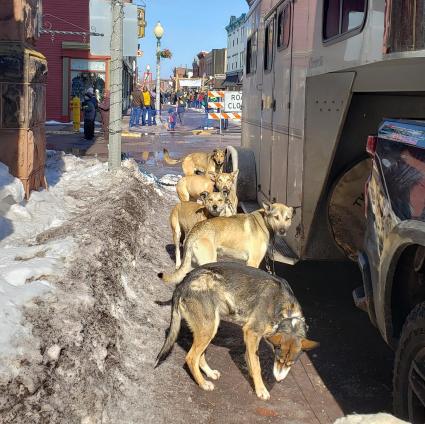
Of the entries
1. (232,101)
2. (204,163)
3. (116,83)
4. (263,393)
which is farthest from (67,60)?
(263,393)

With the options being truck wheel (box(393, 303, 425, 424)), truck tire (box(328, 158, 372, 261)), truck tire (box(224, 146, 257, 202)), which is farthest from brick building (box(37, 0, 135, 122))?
truck wheel (box(393, 303, 425, 424))

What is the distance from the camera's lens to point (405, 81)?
3.44 m

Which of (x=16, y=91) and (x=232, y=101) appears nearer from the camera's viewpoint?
(x=16, y=91)

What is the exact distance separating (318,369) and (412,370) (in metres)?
1.75

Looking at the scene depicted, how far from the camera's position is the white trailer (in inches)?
140

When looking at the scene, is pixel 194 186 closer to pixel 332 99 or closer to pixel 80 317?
pixel 332 99

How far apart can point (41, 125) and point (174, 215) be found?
3250mm

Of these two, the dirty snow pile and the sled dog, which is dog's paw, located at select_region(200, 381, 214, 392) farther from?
the sled dog

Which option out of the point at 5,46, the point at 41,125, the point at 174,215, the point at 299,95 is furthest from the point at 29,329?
the point at 41,125

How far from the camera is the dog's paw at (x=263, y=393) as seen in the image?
4377mm

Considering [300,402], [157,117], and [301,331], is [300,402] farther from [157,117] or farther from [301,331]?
[157,117]

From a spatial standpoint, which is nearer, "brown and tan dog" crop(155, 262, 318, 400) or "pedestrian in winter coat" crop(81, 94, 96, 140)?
"brown and tan dog" crop(155, 262, 318, 400)

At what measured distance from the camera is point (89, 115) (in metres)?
22.0

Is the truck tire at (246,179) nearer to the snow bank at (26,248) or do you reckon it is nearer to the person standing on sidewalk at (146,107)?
the snow bank at (26,248)
